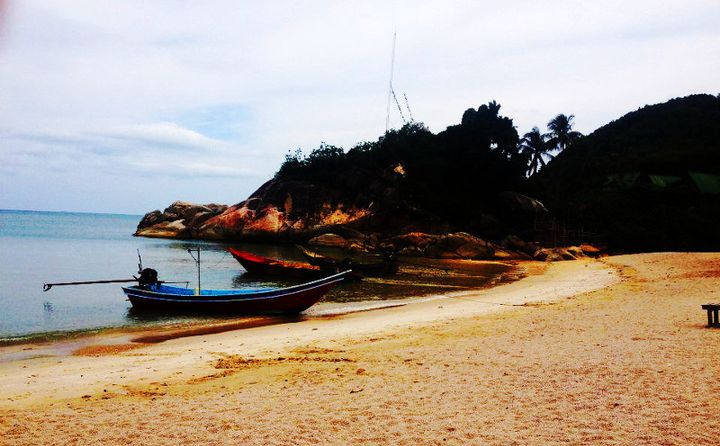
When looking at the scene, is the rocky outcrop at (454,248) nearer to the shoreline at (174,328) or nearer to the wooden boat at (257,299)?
the shoreline at (174,328)

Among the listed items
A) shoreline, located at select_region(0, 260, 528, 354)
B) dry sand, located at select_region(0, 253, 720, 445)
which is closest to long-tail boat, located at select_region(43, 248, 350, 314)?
shoreline, located at select_region(0, 260, 528, 354)

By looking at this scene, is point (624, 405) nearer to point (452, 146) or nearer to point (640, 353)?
point (640, 353)

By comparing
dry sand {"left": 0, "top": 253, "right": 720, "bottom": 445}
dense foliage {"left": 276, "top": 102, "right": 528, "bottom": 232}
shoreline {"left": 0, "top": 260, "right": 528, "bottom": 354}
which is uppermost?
dense foliage {"left": 276, "top": 102, "right": 528, "bottom": 232}

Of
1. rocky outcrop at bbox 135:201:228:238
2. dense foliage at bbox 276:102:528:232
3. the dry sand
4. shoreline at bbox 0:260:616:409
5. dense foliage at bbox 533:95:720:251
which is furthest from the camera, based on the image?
rocky outcrop at bbox 135:201:228:238

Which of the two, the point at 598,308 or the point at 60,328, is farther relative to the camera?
the point at 60,328

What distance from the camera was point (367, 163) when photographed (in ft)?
220

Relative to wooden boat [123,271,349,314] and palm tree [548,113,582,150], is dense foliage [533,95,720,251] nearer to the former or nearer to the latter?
palm tree [548,113,582,150]

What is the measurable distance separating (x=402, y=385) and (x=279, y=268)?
81.9 feet

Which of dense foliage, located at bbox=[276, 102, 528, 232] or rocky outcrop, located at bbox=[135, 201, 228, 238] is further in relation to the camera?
rocky outcrop, located at bbox=[135, 201, 228, 238]

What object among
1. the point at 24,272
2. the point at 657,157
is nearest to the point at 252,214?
the point at 24,272

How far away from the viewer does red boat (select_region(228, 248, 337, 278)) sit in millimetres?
30875

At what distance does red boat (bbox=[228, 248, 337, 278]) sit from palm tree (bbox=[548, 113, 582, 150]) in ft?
166

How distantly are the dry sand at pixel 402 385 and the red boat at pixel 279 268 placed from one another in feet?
51.0

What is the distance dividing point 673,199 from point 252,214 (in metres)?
50.3
